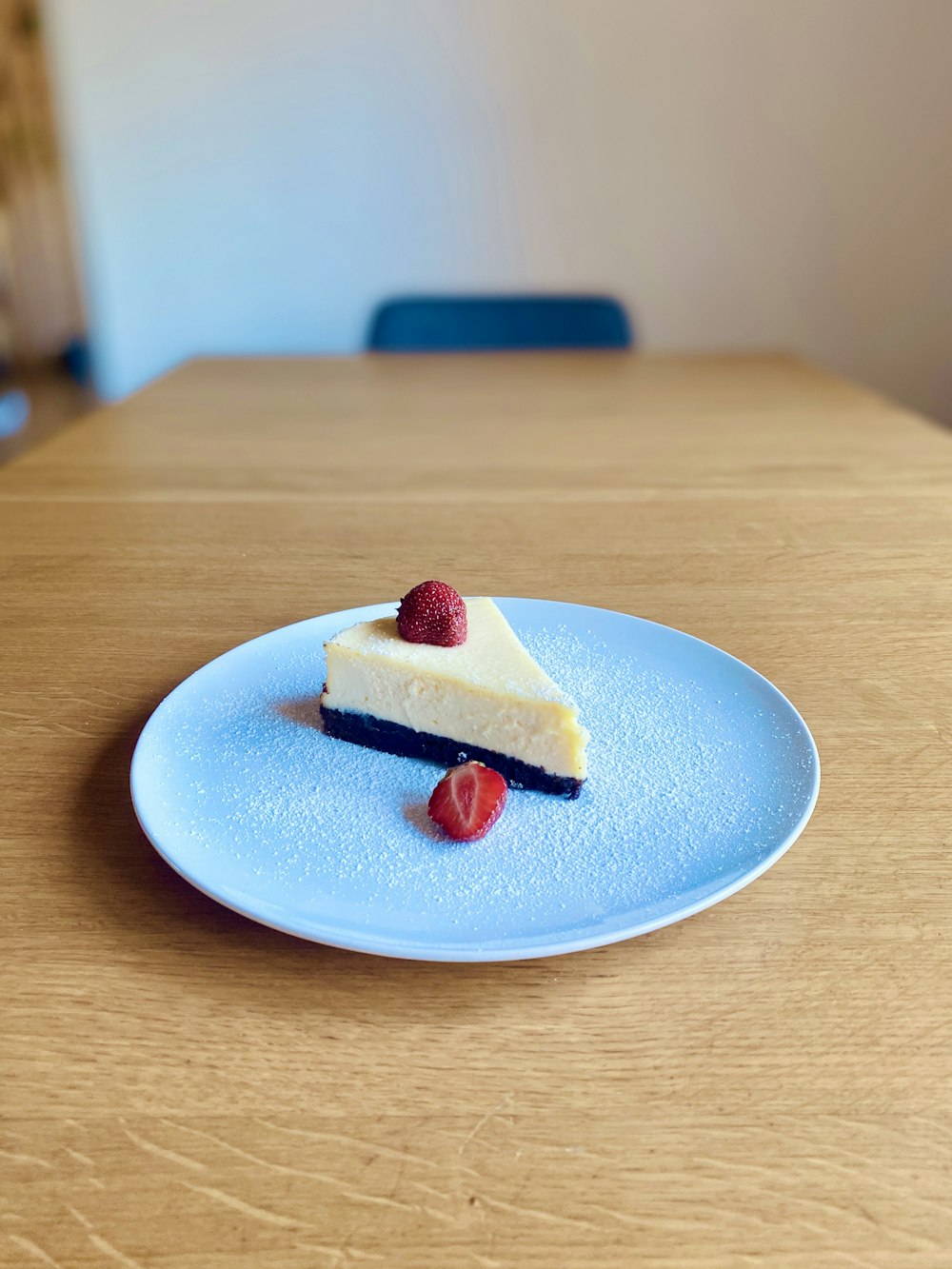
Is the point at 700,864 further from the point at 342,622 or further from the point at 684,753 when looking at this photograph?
the point at 342,622

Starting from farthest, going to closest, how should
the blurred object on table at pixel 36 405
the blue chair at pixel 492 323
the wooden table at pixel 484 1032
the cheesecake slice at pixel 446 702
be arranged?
1. the blurred object on table at pixel 36 405
2. the blue chair at pixel 492 323
3. the cheesecake slice at pixel 446 702
4. the wooden table at pixel 484 1032

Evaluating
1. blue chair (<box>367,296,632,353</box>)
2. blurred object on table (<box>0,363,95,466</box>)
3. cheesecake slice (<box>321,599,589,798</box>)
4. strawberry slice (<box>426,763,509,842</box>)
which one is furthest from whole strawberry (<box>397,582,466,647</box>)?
blurred object on table (<box>0,363,95,466</box>)

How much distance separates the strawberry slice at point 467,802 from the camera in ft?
1.89

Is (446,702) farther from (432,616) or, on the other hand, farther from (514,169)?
(514,169)

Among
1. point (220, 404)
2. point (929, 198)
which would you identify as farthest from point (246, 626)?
point (929, 198)

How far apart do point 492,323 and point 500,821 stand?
212cm

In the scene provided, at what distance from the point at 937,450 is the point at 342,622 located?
104 cm

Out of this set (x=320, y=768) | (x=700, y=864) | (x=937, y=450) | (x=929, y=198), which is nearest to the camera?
(x=700, y=864)

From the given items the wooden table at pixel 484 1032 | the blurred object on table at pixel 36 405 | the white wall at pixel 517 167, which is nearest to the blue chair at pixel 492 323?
the white wall at pixel 517 167

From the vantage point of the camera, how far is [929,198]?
9.59 ft

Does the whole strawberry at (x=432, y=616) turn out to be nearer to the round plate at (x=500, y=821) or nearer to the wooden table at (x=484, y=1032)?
the round plate at (x=500, y=821)

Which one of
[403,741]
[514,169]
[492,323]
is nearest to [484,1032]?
[403,741]

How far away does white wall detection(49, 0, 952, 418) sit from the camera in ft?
8.89

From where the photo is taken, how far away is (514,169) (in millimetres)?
2836
